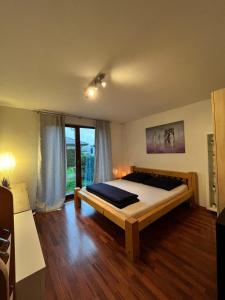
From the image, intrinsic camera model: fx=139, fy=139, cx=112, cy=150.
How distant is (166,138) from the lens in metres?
3.58

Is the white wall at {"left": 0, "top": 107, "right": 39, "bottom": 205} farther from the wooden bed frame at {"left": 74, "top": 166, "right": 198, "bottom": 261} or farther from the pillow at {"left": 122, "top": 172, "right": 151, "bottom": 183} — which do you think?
the pillow at {"left": 122, "top": 172, "right": 151, "bottom": 183}

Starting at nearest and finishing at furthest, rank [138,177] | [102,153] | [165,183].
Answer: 1. [165,183]
2. [138,177]
3. [102,153]

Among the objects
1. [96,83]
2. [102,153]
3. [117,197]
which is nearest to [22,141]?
[102,153]

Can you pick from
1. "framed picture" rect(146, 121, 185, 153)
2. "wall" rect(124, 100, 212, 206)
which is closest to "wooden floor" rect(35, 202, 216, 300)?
"wall" rect(124, 100, 212, 206)

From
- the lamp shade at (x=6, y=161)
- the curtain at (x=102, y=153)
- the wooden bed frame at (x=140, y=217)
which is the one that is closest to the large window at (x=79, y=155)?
the curtain at (x=102, y=153)

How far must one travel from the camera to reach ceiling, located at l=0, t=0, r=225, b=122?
1002 mm

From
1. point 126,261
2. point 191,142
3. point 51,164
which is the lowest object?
point 126,261

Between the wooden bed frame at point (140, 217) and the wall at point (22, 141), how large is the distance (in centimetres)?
114

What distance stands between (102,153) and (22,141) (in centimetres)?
204

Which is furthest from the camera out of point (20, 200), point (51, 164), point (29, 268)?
point (51, 164)

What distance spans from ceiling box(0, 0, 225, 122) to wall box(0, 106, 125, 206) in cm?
77

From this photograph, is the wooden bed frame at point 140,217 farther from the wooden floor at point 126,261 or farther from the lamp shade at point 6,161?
the lamp shade at point 6,161

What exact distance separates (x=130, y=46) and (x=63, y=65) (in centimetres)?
78

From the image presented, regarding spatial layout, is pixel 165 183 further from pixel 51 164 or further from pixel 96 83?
pixel 51 164
